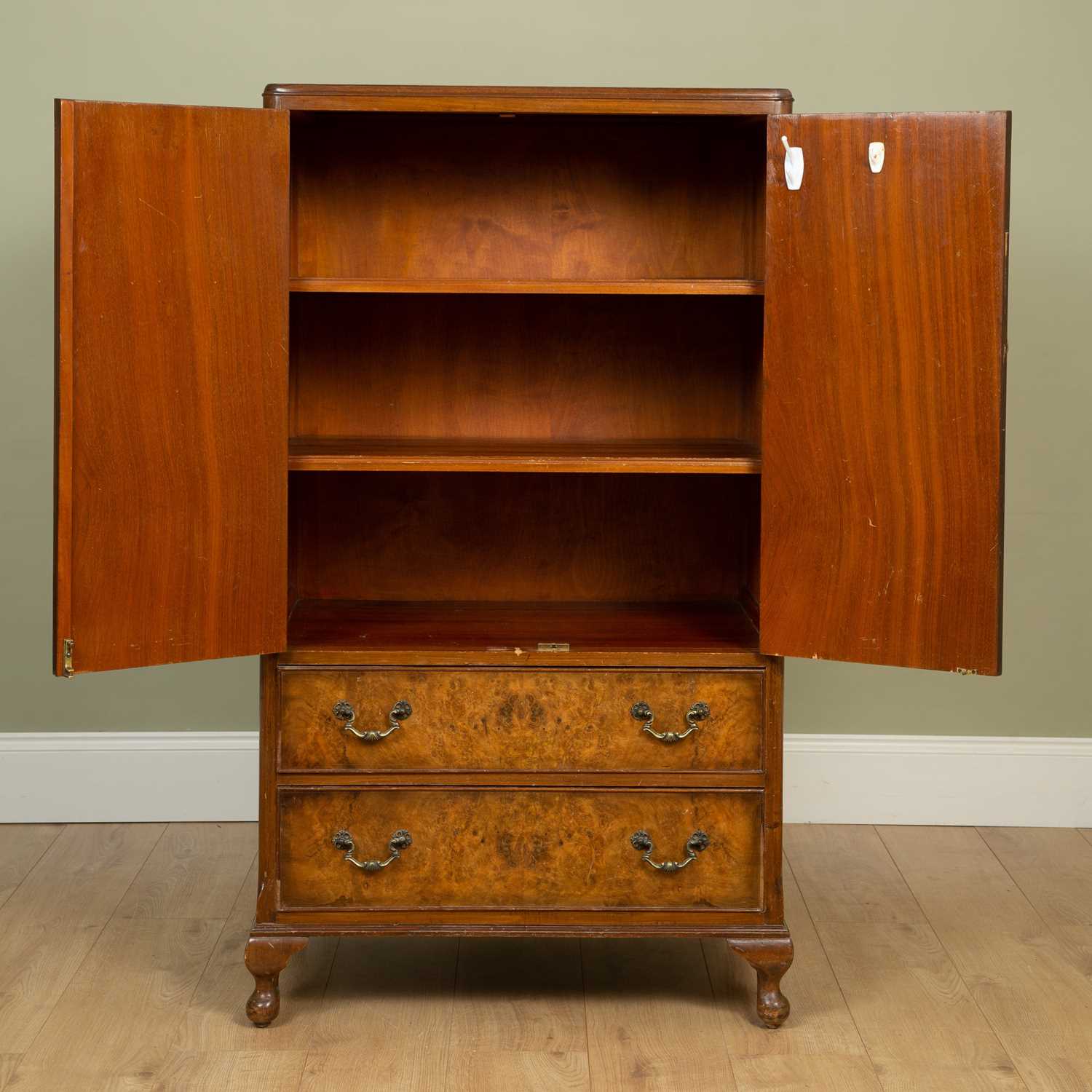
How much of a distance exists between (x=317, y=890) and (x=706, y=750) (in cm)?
73

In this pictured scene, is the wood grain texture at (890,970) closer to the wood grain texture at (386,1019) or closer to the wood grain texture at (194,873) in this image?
the wood grain texture at (386,1019)

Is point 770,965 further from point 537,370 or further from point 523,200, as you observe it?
point 523,200

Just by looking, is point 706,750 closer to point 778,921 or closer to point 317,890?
point 778,921

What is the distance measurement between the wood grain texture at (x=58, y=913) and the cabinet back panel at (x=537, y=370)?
3.71ft

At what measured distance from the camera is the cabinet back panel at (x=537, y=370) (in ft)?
8.93

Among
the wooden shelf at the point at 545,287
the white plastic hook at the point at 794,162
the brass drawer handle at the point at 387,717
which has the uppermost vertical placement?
the white plastic hook at the point at 794,162

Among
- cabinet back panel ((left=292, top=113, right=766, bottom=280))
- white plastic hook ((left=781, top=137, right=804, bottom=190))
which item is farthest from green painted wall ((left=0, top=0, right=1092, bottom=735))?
white plastic hook ((left=781, top=137, right=804, bottom=190))

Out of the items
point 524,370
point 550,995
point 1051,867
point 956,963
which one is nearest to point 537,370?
point 524,370

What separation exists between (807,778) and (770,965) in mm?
1089

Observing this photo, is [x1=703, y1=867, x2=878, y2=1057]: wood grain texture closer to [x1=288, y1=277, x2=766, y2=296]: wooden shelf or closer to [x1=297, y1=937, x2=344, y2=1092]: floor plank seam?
[x1=297, y1=937, x2=344, y2=1092]: floor plank seam

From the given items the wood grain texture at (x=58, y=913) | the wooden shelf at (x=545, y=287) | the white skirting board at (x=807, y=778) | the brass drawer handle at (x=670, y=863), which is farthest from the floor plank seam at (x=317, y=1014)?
the wooden shelf at (x=545, y=287)

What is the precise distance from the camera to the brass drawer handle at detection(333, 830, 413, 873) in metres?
2.35

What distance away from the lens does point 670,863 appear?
2.36 metres

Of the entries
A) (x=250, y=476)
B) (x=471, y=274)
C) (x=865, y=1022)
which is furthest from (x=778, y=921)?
(x=471, y=274)
